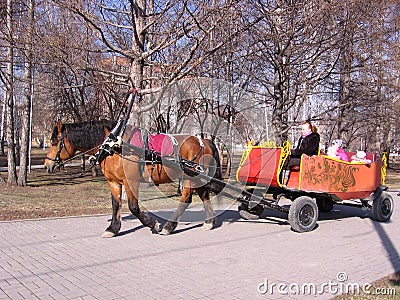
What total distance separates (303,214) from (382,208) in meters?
2.64

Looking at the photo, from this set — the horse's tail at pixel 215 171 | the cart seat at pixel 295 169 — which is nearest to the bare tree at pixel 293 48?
the horse's tail at pixel 215 171

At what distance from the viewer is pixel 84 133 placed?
7695 millimetres

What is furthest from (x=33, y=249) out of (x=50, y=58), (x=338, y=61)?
(x=338, y=61)

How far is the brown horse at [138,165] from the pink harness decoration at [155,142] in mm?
40

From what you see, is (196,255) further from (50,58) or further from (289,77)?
(289,77)

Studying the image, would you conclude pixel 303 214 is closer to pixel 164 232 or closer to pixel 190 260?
pixel 164 232

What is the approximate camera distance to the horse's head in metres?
7.49

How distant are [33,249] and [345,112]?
1324cm

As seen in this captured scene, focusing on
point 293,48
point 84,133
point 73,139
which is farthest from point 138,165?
point 293,48

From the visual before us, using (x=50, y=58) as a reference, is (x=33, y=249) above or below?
below

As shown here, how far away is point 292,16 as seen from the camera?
1212 centimetres

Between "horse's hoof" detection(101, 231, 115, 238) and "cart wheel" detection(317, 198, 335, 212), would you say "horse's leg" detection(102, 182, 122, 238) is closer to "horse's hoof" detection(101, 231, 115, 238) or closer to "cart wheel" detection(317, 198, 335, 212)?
"horse's hoof" detection(101, 231, 115, 238)

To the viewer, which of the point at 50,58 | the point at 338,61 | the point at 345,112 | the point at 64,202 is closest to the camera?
the point at 50,58

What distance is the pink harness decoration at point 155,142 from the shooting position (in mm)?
7723
